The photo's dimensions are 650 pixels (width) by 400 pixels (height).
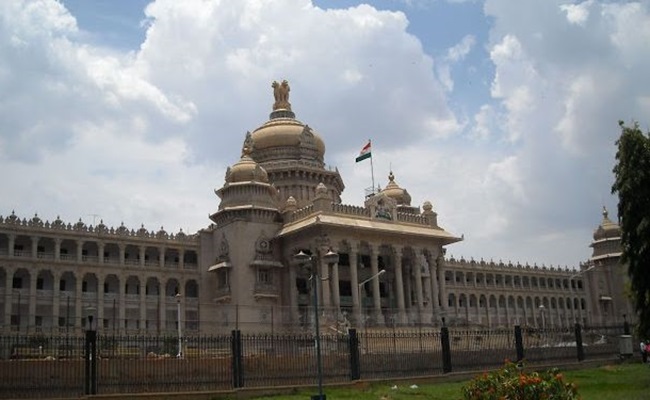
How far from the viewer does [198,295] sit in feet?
193

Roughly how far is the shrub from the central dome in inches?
1889

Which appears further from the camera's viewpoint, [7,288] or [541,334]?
[7,288]

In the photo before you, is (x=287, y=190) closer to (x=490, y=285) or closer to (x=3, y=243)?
(x=3, y=243)

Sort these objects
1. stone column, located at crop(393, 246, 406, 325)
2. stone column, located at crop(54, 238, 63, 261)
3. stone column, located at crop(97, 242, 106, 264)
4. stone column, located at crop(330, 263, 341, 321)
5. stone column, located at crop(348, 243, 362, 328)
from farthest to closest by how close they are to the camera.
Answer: stone column, located at crop(97, 242, 106, 264)
stone column, located at crop(54, 238, 63, 261)
stone column, located at crop(393, 246, 406, 325)
stone column, located at crop(348, 243, 362, 328)
stone column, located at crop(330, 263, 341, 321)

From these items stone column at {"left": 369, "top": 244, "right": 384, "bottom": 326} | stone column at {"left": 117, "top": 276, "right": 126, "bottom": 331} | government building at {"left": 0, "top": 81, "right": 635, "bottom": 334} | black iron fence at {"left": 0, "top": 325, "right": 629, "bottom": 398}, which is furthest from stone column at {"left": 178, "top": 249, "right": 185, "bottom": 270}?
black iron fence at {"left": 0, "top": 325, "right": 629, "bottom": 398}

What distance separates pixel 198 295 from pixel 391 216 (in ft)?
56.5

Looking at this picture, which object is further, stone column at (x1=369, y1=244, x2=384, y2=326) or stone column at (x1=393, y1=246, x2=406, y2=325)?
stone column at (x1=393, y1=246, x2=406, y2=325)

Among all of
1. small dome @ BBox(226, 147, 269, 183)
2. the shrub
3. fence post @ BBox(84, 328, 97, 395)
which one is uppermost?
small dome @ BBox(226, 147, 269, 183)

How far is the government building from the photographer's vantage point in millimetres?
50769

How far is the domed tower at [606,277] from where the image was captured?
84375 mm

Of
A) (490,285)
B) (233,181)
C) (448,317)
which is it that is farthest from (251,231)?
(490,285)

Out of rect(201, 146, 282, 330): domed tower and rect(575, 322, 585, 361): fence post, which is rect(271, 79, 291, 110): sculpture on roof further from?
rect(575, 322, 585, 361): fence post

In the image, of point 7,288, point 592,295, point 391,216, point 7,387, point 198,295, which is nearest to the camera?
point 7,387

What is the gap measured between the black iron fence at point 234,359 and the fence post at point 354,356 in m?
0.04
